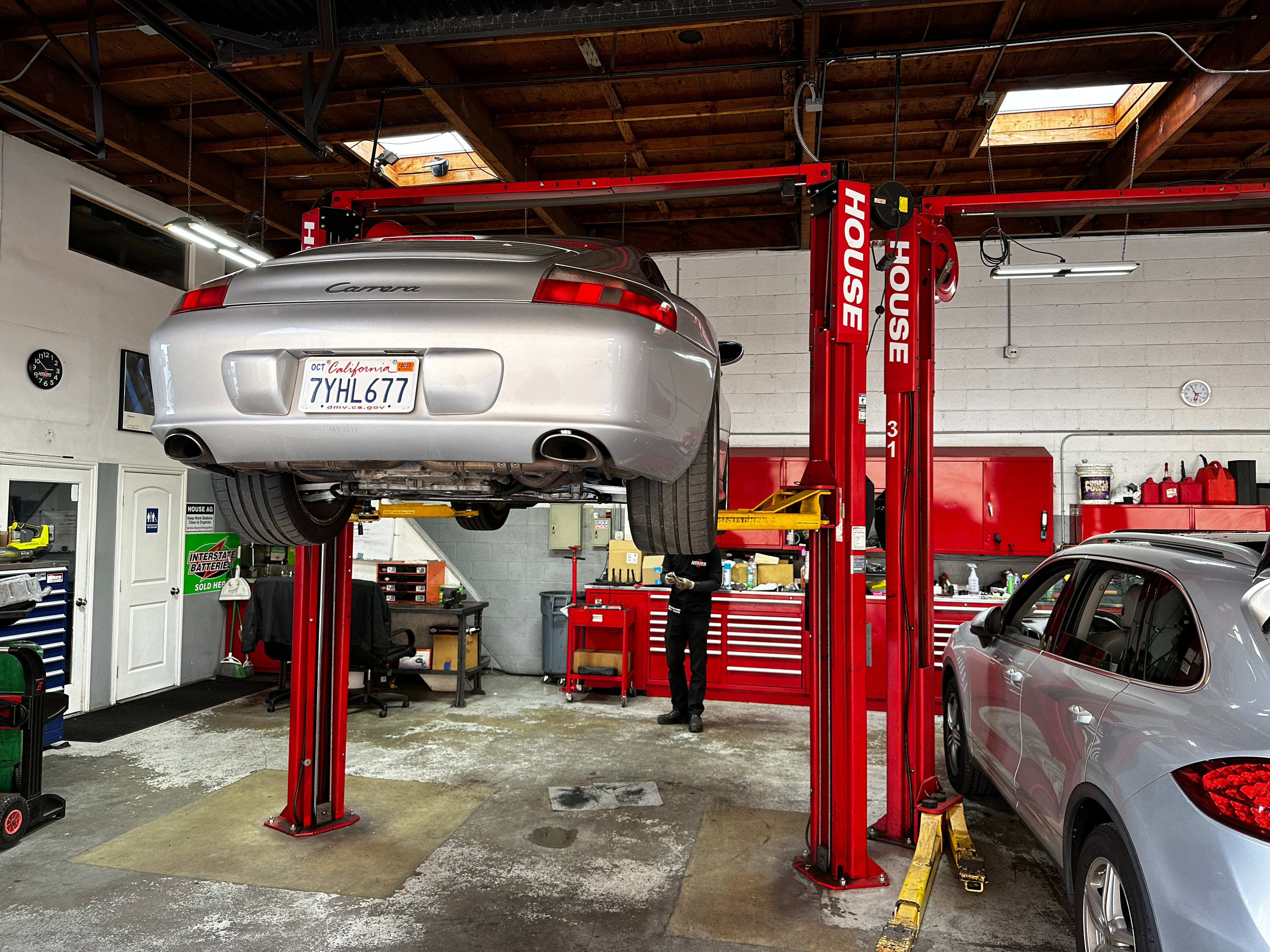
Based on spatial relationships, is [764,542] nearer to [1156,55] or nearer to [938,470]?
[938,470]

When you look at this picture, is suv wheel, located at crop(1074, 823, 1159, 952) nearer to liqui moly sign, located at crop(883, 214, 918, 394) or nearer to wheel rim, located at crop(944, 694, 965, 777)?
wheel rim, located at crop(944, 694, 965, 777)

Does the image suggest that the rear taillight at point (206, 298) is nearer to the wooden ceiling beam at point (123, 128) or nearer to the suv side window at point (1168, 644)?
the suv side window at point (1168, 644)

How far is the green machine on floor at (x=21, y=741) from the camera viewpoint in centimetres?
341

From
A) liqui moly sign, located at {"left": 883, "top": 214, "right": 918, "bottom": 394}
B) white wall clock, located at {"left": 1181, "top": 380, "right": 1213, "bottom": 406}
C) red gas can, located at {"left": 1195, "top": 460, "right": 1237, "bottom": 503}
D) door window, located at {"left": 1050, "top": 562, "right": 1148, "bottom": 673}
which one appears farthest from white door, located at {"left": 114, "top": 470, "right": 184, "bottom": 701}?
white wall clock, located at {"left": 1181, "top": 380, "right": 1213, "bottom": 406}

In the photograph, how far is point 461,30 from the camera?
3195 mm

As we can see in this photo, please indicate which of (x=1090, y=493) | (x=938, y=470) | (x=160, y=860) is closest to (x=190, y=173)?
(x=160, y=860)

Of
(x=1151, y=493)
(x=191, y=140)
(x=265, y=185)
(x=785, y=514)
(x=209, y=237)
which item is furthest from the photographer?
(x=1151, y=493)

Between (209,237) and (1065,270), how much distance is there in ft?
18.7

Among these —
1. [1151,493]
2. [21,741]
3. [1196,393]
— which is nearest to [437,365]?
[21,741]

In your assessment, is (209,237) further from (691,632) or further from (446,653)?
(691,632)

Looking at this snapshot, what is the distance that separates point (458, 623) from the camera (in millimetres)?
6523

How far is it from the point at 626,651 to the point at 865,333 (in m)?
3.98

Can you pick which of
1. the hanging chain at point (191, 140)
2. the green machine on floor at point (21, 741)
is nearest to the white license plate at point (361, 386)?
the green machine on floor at point (21, 741)

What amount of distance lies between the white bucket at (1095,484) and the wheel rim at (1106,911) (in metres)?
5.56
